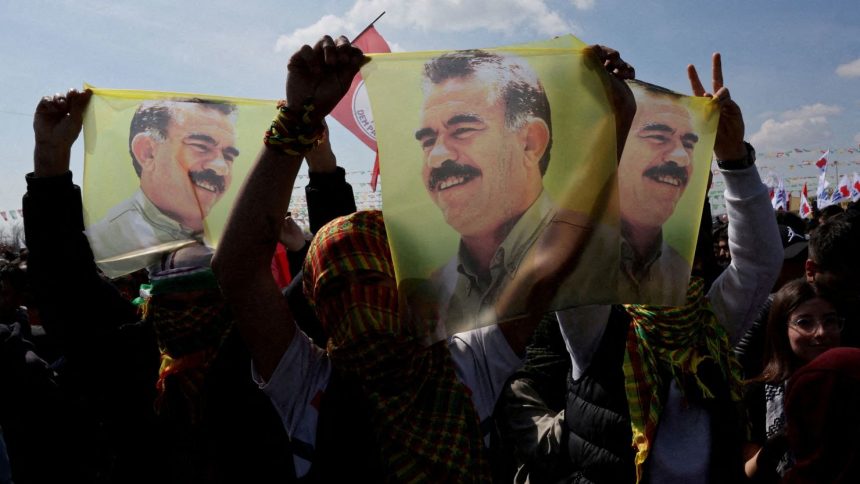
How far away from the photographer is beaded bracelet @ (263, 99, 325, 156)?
4.20ft

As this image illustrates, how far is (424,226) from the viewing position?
1.34 metres

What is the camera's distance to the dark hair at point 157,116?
2.05m

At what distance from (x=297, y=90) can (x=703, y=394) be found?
148cm

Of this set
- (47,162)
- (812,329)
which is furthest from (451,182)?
(812,329)

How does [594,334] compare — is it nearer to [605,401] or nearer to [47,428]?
[605,401]

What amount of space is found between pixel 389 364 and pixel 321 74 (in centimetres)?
63

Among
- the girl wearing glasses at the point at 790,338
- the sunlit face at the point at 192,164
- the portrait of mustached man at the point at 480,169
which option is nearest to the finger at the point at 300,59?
the portrait of mustached man at the point at 480,169

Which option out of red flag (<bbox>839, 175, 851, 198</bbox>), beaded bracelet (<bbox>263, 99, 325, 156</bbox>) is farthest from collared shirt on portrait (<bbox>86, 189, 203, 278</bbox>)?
red flag (<bbox>839, 175, 851, 198</bbox>)

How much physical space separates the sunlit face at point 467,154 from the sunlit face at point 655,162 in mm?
430

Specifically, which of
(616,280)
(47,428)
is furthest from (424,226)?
(47,428)

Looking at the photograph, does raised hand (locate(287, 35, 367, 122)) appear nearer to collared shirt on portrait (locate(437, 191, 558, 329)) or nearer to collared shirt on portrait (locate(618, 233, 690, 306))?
collared shirt on portrait (locate(437, 191, 558, 329))

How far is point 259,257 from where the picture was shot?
1.33 meters

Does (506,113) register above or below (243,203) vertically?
above

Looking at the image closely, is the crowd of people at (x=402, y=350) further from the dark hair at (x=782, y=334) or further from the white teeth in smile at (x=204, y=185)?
the white teeth in smile at (x=204, y=185)
